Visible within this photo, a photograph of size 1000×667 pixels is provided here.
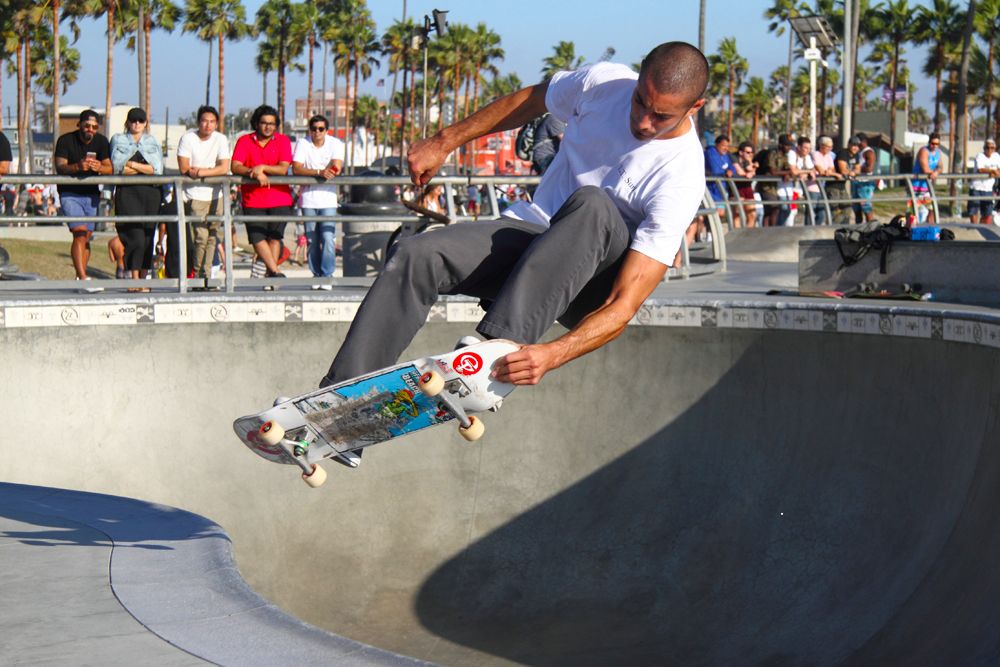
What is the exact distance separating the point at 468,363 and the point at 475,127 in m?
1.37

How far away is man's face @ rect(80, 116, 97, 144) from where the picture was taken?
1120 cm

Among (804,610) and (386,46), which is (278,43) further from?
(804,610)

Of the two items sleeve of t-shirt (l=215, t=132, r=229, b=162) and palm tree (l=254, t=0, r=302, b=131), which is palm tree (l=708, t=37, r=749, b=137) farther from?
sleeve of t-shirt (l=215, t=132, r=229, b=162)

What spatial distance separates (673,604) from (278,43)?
81.7m

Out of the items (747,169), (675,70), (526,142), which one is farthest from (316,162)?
(747,169)

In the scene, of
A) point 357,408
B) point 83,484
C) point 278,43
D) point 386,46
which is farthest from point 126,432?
point 386,46

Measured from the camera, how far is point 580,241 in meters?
4.68

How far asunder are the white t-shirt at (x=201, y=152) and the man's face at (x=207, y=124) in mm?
47

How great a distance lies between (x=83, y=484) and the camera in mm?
9352

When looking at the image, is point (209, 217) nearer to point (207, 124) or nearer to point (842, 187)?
point (207, 124)

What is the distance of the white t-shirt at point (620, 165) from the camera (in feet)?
15.9

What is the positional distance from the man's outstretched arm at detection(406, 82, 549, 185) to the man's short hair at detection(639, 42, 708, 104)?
0.81 metres

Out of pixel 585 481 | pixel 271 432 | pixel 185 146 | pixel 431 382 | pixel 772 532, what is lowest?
pixel 772 532

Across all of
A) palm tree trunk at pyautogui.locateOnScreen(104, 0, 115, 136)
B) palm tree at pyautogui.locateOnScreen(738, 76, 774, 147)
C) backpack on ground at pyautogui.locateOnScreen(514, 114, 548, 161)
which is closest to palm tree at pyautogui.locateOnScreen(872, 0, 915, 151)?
palm tree at pyautogui.locateOnScreen(738, 76, 774, 147)
